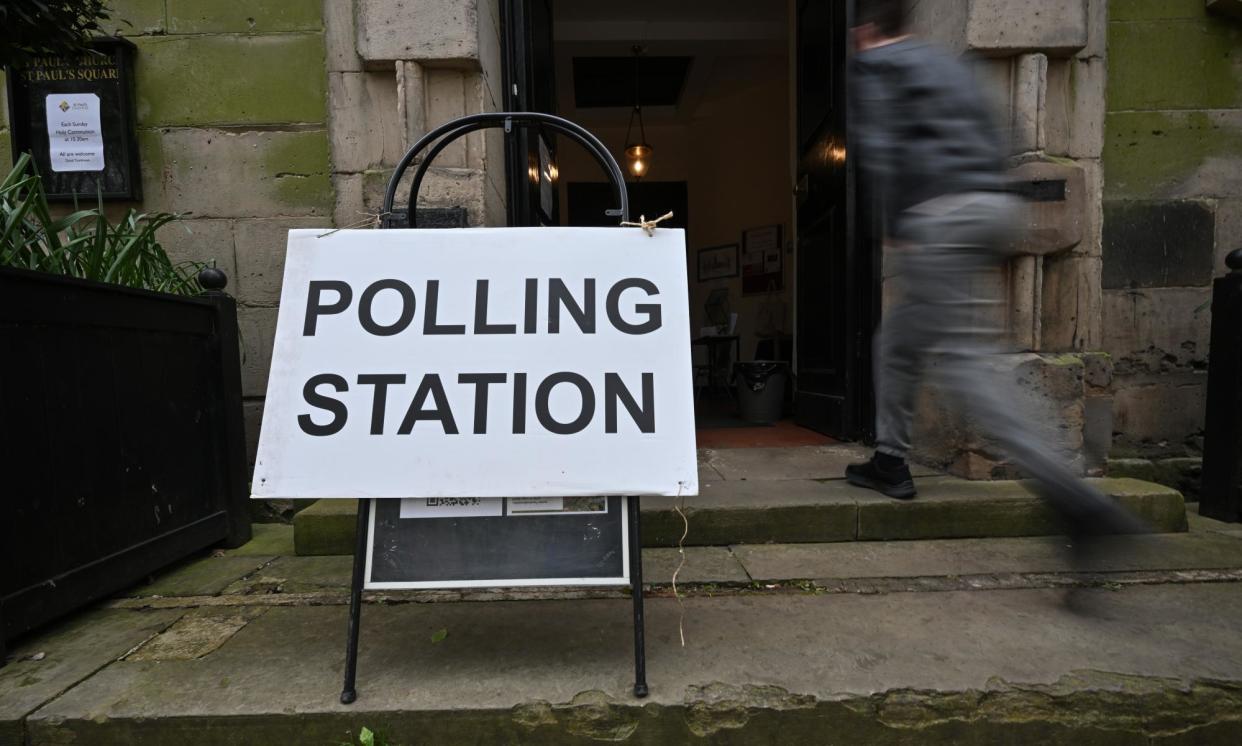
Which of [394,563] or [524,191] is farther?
[524,191]

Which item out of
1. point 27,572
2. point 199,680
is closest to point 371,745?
point 199,680

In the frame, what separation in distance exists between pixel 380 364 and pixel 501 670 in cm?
88

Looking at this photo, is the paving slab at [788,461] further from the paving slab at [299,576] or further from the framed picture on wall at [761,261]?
the framed picture on wall at [761,261]

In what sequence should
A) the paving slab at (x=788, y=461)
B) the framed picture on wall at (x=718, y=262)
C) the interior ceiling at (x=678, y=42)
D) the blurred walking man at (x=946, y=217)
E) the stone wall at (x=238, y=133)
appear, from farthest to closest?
1. the framed picture on wall at (x=718, y=262)
2. the interior ceiling at (x=678, y=42)
3. the stone wall at (x=238, y=133)
4. the paving slab at (x=788, y=461)
5. the blurred walking man at (x=946, y=217)

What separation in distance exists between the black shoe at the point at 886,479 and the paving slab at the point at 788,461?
17 centimetres

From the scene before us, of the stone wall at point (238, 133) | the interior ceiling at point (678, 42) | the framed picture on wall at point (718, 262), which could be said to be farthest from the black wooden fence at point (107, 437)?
the framed picture on wall at point (718, 262)

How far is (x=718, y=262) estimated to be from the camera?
916 centimetres

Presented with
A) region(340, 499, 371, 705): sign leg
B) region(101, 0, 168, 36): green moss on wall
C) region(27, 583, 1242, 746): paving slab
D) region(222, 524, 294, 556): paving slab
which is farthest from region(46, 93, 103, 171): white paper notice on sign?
region(340, 499, 371, 705): sign leg

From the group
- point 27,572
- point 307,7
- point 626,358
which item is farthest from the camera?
point 307,7

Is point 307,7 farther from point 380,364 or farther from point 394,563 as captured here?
point 394,563

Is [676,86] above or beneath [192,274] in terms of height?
above

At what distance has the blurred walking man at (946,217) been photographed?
1.82m

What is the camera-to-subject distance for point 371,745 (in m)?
1.40

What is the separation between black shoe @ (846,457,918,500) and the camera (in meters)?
2.54
